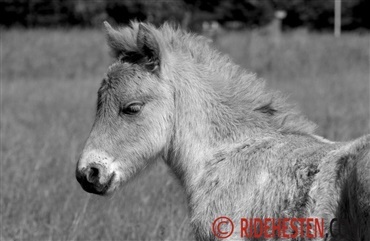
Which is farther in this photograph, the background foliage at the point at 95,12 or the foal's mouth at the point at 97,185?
the background foliage at the point at 95,12

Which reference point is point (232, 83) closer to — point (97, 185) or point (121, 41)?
point (121, 41)

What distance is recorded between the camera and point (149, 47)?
4383mm

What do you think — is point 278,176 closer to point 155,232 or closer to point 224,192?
point 224,192

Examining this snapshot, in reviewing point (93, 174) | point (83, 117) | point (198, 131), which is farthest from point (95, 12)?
point (93, 174)

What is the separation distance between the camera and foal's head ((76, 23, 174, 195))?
168 inches

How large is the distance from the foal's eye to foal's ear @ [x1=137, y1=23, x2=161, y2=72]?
29cm

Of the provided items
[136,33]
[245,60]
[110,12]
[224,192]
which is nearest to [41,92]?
[245,60]

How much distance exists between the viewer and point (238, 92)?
4434 millimetres

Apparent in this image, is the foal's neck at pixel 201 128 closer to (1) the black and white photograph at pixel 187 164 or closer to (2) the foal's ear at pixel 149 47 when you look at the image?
(1) the black and white photograph at pixel 187 164

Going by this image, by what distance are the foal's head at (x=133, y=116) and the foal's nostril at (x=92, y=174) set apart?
2.4 inches

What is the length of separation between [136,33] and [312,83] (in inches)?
511

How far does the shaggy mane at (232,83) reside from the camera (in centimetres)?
435

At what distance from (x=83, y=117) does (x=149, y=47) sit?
7547mm

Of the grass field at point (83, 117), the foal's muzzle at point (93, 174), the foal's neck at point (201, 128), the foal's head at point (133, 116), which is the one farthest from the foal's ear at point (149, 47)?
the grass field at point (83, 117)
